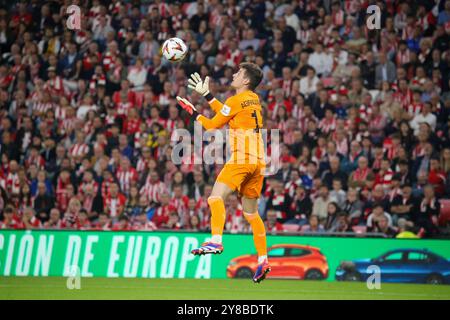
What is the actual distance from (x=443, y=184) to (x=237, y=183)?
856 cm

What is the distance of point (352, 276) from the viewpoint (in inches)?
744

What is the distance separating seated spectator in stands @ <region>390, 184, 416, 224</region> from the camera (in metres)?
19.6

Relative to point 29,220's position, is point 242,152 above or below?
above

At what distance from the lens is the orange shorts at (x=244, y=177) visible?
12.6 metres

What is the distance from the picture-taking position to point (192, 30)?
24.7 m

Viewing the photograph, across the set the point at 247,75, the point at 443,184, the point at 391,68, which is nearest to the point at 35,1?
the point at 391,68

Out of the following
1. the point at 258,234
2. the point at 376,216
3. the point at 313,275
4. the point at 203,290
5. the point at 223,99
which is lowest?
the point at 313,275

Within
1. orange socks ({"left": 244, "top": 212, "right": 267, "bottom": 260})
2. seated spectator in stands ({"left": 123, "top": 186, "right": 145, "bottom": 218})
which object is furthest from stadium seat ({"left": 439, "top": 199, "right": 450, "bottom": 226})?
orange socks ({"left": 244, "top": 212, "right": 267, "bottom": 260})

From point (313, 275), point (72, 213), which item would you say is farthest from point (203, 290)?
point (72, 213)

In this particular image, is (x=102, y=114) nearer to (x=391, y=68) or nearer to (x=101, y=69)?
(x=101, y=69)

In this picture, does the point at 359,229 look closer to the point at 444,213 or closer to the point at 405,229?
the point at 405,229

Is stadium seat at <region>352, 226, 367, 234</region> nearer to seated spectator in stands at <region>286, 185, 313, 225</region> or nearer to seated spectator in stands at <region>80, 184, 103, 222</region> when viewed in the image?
seated spectator in stands at <region>286, 185, 313, 225</region>

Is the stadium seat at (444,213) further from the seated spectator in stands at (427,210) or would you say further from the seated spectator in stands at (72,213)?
the seated spectator in stands at (72,213)

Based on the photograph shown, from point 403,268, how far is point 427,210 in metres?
1.57
